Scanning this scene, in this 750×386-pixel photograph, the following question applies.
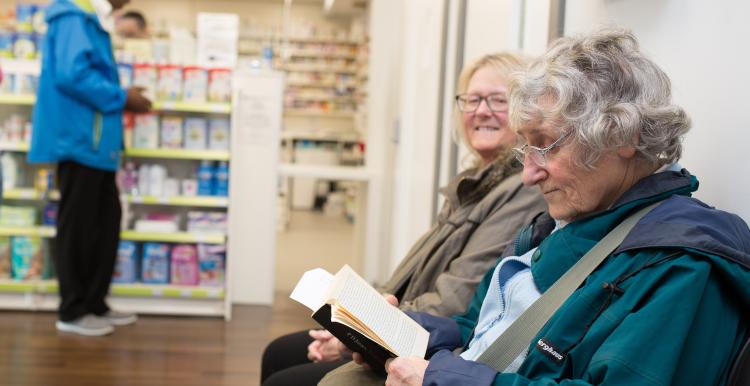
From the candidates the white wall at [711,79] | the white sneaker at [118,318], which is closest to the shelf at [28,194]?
the white sneaker at [118,318]

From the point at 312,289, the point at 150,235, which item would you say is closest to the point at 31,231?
the point at 150,235

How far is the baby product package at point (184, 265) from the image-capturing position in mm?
4840

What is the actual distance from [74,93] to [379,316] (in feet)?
10.1

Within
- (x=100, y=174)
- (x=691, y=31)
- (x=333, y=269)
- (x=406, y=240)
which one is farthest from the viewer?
(x=333, y=269)

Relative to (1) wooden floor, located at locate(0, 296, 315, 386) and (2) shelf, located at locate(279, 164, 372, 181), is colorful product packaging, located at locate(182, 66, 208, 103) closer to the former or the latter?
(2) shelf, located at locate(279, 164, 372, 181)

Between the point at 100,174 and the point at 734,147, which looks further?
the point at 100,174

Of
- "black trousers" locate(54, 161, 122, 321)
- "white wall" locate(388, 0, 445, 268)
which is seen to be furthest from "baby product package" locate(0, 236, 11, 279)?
"white wall" locate(388, 0, 445, 268)

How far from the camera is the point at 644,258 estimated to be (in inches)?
49.2

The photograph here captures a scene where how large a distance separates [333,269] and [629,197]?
18.7ft

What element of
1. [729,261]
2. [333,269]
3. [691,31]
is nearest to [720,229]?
[729,261]

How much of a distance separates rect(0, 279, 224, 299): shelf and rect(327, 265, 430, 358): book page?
3.25m

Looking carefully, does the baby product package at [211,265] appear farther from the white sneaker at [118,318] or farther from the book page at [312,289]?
the book page at [312,289]

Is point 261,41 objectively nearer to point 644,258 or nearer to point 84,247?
point 84,247

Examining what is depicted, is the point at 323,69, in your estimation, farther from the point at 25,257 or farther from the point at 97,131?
the point at 97,131
